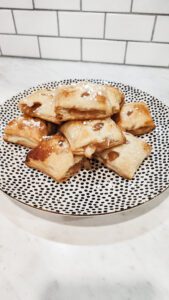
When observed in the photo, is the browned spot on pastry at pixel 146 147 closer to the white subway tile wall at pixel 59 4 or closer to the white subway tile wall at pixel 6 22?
the white subway tile wall at pixel 59 4

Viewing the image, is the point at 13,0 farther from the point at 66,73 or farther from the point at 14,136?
the point at 14,136

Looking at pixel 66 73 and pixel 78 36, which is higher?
pixel 78 36

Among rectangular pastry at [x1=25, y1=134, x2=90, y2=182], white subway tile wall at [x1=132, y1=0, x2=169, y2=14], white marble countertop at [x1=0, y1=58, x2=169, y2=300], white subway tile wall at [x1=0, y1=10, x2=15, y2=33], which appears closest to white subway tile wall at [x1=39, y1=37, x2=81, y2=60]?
white subway tile wall at [x1=0, y1=10, x2=15, y2=33]

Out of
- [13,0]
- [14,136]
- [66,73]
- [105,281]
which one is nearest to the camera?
[105,281]

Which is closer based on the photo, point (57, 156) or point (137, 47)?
point (57, 156)

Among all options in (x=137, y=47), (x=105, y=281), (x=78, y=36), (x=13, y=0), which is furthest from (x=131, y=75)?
(x=105, y=281)

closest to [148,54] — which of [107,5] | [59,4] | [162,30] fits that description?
[162,30]

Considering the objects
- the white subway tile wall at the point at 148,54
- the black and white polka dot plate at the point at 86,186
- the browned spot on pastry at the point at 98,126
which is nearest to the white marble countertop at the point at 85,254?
the black and white polka dot plate at the point at 86,186
